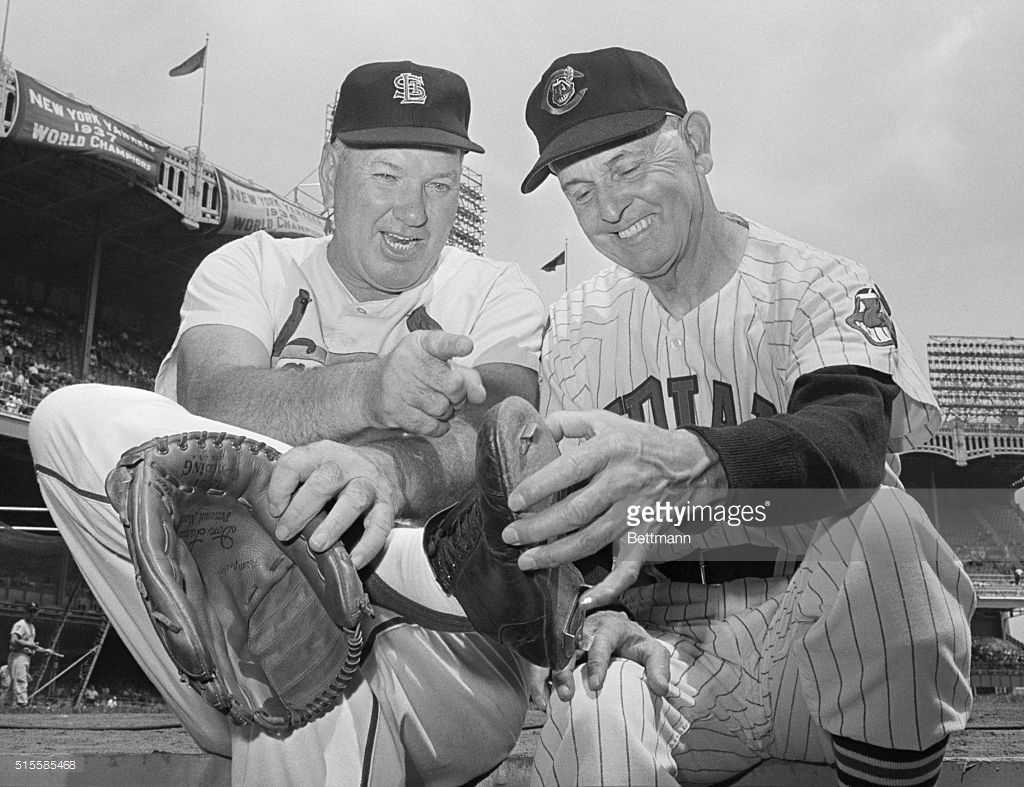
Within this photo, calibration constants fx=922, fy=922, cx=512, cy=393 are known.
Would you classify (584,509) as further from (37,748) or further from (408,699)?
(37,748)

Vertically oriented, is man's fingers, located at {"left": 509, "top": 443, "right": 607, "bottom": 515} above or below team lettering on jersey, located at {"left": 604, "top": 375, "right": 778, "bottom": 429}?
below

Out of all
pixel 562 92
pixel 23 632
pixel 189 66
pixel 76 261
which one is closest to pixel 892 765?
pixel 562 92

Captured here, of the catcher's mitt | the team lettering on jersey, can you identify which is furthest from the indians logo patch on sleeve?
the catcher's mitt

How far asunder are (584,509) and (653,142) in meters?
0.48

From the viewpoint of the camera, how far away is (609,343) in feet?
2.96

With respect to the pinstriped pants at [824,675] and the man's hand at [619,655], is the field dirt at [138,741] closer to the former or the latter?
the pinstriped pants at [824,675]

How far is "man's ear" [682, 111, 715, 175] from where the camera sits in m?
0.92

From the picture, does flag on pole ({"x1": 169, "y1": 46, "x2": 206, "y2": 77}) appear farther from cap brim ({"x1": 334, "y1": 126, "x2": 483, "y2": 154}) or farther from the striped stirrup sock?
the striped stirrup sock

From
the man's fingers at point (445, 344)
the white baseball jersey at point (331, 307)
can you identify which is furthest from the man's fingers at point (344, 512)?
the white baseball jersey at point (331, 307)

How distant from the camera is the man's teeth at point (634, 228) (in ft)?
2.85

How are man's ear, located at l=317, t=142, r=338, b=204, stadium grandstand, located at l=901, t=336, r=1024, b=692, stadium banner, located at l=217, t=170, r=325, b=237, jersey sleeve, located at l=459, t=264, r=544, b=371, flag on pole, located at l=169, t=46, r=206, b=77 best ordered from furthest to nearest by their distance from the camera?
stadium grandstand, located at l=901, t=336, r=1024, b=692, stadium banner, located at l=217, t=170, r=325, b=237, flag on pole, located at l=169, t=46, r=206, b=77, man's ear, located at l=317, t=142, r=338, b=204, jersey sleeve, located at l=459, t=264, r=544, b=371

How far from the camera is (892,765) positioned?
2.13 feet

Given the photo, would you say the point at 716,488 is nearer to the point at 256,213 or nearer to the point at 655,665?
the point at 655,665

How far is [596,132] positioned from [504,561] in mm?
472
